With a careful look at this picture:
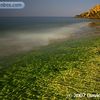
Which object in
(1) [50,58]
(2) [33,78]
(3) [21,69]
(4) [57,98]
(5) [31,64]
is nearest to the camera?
(4) [57,98]

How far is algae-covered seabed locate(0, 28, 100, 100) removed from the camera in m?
11.6

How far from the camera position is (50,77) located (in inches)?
559

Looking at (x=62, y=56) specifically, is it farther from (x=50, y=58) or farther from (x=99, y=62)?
(x=99, y=62)

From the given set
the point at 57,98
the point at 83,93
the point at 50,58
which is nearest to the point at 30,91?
the point at 57,98

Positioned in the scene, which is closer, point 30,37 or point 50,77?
point 50,77

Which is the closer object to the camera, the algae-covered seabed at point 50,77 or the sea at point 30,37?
the algae-covered seabed at point 50,77

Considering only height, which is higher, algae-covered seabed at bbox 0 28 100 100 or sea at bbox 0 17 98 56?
algae-covered seabed at bbox 0 28 100 100

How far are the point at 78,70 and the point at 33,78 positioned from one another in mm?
3672

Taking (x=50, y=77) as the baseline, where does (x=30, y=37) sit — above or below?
below

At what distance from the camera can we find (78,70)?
1571 cm

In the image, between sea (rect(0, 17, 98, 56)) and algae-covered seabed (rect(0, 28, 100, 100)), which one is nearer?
algae-covered seabed (rect(0, 28, 100, 100))

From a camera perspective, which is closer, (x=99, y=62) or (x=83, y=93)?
(x=83, y=93)

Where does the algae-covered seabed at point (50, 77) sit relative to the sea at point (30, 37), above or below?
above

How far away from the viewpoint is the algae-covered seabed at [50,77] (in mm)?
11641
